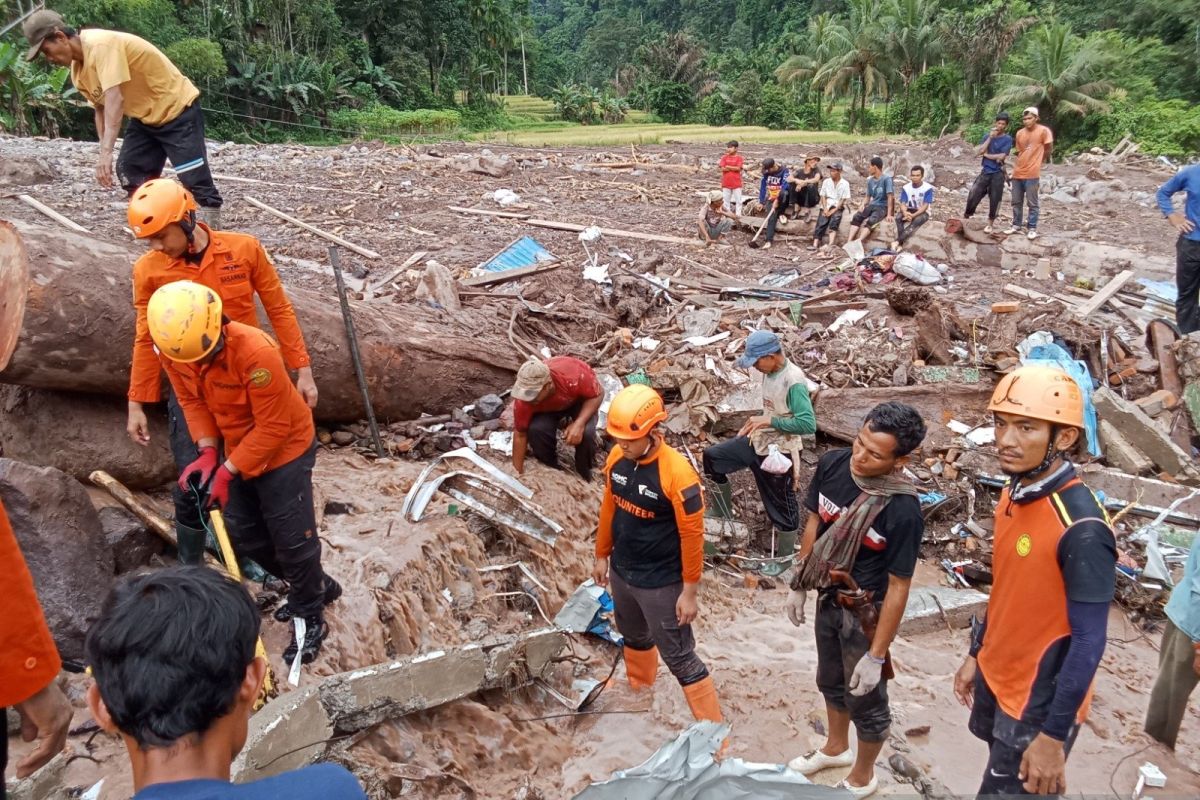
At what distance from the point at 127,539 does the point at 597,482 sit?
10.4ft

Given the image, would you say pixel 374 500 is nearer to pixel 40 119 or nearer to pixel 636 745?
pixel 636 745

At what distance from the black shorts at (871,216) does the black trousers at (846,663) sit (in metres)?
9.30

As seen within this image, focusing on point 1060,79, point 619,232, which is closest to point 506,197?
point 619,232

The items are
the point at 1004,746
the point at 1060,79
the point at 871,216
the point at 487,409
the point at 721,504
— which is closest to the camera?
the point at 1004,746

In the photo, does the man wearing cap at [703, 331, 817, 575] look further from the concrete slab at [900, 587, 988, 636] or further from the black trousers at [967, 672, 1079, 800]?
the black trousers at [967, 672, 1079, 800]

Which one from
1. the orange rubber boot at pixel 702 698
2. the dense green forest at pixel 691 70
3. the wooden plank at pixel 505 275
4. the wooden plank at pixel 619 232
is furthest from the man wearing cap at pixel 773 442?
the dense green forest at pixel 691 70

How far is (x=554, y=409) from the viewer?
18.0 ft

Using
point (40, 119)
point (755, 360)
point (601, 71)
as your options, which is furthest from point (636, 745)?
point (601, 71)

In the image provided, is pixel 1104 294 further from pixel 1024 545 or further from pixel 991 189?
pixel 1024 545

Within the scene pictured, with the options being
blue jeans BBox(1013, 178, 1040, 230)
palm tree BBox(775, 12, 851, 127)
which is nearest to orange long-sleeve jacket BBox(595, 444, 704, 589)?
blue jeans BBox(1013, 178, 1040, 230)

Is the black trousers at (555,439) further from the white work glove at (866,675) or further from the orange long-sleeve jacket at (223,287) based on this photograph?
the white work glove at (866,675)

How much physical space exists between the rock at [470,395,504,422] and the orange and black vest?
13.4 ft

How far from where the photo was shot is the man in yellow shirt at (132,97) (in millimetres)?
4270

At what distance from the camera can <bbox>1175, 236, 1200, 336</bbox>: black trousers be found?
698 cm
